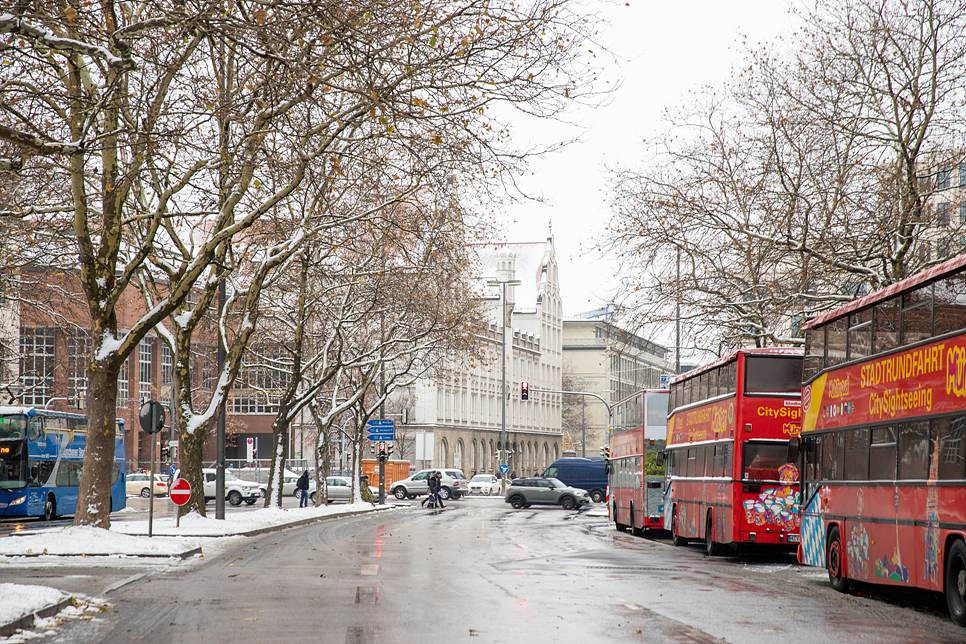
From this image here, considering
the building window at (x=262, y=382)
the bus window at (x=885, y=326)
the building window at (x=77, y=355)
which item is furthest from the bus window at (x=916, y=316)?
the building window at (x=262, y=382)

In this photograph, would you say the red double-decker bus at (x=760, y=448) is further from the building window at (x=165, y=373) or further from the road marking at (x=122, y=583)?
the building window at (x=165, y=373)

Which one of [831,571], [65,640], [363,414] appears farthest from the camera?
[363,414]

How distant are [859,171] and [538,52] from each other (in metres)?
14.5

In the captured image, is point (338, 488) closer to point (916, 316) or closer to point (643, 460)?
point (643, 460)

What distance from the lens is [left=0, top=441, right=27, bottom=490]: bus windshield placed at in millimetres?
35094

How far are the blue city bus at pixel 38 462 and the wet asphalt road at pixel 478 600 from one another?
15.0 m

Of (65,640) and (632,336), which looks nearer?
(65,640)

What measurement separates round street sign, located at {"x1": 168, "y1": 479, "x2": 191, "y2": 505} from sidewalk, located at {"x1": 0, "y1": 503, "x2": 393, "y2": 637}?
0.77 meters

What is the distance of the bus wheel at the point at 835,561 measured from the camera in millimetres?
16109

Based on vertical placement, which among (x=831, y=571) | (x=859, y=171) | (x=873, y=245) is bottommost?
(x=831, y=571)

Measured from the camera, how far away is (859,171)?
2659 cm

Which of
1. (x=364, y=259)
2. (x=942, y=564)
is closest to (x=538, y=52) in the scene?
(x=942, y=564)

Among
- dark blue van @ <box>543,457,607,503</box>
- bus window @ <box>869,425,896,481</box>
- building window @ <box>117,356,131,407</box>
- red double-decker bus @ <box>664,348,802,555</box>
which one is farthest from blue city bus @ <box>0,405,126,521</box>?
building window @ <box>117,356,131,407</box>

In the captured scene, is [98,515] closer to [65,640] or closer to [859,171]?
Result: [65,640]
